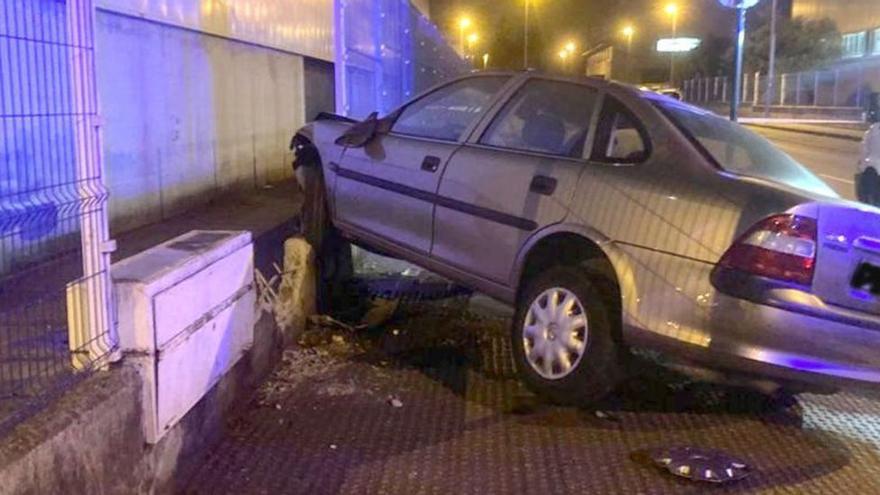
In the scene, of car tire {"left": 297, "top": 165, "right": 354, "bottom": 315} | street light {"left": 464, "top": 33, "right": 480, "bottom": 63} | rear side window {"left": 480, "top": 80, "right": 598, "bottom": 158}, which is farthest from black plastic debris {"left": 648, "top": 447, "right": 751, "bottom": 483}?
street light {"left": 464, "top": 33, "right": 480, "bottom": 63}

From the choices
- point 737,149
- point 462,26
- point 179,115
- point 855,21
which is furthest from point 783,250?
point 462,26

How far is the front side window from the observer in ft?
188

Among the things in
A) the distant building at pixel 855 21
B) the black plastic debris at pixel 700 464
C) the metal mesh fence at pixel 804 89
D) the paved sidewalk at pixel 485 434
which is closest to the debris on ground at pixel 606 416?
the paved sidewalk at pixel 485 434

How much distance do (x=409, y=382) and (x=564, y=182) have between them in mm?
1494

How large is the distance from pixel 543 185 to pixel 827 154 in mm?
22342

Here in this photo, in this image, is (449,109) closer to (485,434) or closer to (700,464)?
(485,434)

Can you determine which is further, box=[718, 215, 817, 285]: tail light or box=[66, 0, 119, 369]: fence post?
box=[718, 215, 817, 285]: tail light

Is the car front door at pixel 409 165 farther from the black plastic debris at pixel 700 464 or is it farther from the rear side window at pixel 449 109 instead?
the black plastic debris at pixel 700 464

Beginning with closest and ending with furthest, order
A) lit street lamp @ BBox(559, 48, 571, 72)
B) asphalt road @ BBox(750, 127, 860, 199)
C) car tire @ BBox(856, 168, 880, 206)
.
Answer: car tire @ BBox(856, 168, 880, 206) < asphalt road @ BBox(750, 127, 860, 199) < lit street lamp @ BBox(559, 48, 571, 72)

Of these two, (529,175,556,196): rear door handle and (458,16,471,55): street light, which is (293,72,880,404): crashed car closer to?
(529,175,556,196): rear door handle

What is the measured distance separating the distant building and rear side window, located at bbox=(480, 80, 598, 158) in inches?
2044

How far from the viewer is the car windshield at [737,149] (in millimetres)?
5102

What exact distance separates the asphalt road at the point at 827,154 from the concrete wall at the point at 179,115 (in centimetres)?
850

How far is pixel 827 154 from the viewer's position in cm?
2520
